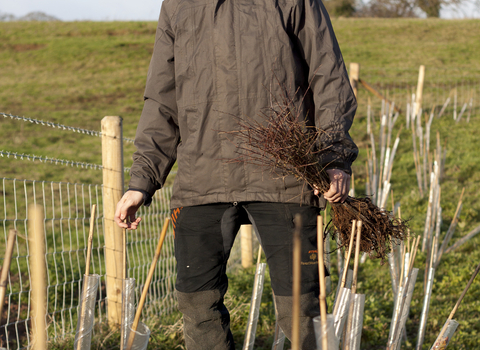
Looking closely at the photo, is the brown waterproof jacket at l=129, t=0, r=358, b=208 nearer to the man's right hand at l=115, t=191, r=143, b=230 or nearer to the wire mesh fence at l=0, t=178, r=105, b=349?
the man's right hand at l=115, t=191, r=143, b=230

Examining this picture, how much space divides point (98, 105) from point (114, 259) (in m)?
12.4

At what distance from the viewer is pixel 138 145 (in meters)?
1.83

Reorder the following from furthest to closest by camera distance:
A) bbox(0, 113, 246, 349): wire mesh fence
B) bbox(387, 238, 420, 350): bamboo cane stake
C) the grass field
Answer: the grass field, bbox(0, 113, 246, 349): wire mesh fence, bbox(387, 238, 420, 350): bamboo cane stake

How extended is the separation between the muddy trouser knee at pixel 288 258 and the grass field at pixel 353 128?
4.19 ft

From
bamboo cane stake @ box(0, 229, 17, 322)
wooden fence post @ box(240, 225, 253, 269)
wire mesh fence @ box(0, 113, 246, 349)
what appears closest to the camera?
bamboo cane stake @ box(0, 229, 17, 322)

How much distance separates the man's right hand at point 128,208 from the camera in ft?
5.60

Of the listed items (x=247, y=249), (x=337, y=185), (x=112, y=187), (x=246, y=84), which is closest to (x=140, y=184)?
(x=246, y=84)

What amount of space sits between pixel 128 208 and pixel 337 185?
2.56 ft

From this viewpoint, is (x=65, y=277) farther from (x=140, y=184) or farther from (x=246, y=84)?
(x=246, y=84)

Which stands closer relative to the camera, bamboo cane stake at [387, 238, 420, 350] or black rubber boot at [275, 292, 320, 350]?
black rubber boot at [275, 292, 320, 350]

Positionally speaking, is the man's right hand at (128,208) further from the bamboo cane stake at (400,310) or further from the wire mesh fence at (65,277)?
the bamboo cane stake at (400,310)

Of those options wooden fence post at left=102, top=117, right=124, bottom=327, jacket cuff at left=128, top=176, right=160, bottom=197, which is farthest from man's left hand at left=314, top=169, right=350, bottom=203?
wooden fence post at left=102, top=117, right=124, bottom=327

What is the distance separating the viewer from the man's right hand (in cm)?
171

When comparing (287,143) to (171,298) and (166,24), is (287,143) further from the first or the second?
(171,298)
